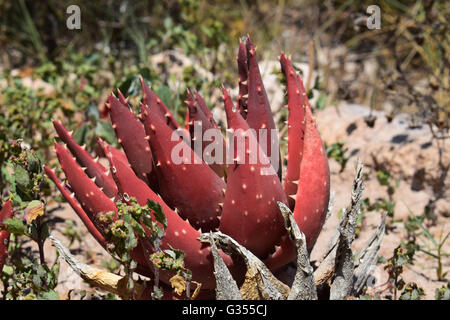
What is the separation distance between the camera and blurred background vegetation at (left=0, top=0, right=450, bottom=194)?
291 cm

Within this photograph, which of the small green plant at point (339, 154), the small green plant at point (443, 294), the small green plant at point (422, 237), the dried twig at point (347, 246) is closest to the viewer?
the dried twig at point (347, 246)

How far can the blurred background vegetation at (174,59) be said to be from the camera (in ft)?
9.55

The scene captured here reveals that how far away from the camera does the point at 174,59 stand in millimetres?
3799

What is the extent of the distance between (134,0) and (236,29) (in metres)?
1.14

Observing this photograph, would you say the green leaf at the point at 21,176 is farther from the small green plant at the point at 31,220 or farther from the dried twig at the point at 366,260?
the dried twig at the point at 366,260

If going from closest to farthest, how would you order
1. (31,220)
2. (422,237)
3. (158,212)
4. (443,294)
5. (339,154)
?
1. (158,212)
2. (31,220)
3. (443,294)
4. (422,237)
5. (339,154)

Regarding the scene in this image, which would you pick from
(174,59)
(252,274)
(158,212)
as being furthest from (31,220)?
(174,59)

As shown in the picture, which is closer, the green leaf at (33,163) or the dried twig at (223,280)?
the dried twig at (223,280)

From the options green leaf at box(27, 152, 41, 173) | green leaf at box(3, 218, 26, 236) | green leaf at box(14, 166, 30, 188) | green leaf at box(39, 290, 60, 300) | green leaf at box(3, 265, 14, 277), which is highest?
green leaf at box(27, 152, 41, 173)

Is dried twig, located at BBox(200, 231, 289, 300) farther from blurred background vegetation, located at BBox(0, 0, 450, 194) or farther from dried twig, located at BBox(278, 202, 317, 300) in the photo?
blurred background vegetation, located at BBox(0, 0, 450, 194)

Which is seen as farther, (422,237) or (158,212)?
(422,237)
